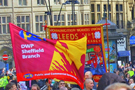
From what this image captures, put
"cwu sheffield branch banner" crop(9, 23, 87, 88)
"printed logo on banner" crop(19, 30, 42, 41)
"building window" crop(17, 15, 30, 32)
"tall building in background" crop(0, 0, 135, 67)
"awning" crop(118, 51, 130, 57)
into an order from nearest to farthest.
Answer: "cwu sheffield branch banner" crop(9, 23, 87, 88) < "printed logo on banner" crop(19, 30, 42, 41) < "tall building in background" crop(0, 0, 135, 67) < "building window" crop(17, 15, 30, 32) < "awning" crop(118, 51, 130, 57)

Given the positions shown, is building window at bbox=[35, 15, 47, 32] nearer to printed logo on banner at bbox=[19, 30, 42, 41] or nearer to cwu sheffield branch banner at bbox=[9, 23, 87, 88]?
cwu sheffield branch banner at bbox=[9, 23, 87, 88]

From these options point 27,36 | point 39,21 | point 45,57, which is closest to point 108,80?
point 45,57

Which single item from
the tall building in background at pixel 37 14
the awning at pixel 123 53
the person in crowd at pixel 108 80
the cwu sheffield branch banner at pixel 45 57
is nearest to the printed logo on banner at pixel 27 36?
the cwu sheffield branch banner at pixel 45 57

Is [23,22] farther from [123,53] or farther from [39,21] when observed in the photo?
[123,53]

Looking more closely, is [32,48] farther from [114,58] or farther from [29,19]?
[29,19]

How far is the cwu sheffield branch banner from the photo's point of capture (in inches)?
321

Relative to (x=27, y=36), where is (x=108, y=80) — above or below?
below

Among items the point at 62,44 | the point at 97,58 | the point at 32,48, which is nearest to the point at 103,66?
the point at 97,58

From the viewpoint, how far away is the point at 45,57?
8.44m

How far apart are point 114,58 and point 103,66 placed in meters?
12.1

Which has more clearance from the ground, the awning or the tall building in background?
the tall building in background

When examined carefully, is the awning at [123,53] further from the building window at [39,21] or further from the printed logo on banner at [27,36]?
the printed logo on banner at [27,36]

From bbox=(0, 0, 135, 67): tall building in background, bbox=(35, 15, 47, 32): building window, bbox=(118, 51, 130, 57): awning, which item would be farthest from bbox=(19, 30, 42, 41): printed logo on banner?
bbox=(118, 51, 130, 57): awning

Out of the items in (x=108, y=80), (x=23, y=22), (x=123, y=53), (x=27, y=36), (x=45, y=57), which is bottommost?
(x=123, y=53)
